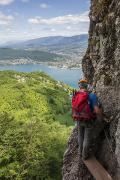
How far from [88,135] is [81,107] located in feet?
5.64

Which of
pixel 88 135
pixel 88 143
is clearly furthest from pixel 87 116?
pixel 88 143

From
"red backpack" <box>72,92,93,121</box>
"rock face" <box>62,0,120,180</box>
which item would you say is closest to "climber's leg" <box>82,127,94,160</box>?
"rock face" <box>62,0,120,180</box>

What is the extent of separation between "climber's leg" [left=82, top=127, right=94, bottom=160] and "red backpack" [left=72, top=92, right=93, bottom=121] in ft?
2.56

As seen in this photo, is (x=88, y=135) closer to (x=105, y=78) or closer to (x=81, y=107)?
(x=81, y=107)

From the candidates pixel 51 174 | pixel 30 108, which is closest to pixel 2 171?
pixel 51 174

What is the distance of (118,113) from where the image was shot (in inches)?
499

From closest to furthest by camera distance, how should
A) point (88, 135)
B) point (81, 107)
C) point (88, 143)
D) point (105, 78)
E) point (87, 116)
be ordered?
point (81, 107) < point (87, 116) < point (88, 135) < point (88, 143) < point (105, 78)

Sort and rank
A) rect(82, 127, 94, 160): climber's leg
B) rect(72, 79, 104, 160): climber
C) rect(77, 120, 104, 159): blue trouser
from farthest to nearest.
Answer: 1. rect(82, 127, 94, 160): climber's leg
2. rect(77, 120, 104, 159): blue trouser
3. rect(72, 79, 104, 160): climber

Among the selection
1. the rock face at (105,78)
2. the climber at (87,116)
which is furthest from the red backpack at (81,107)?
the rock face at (105,78)

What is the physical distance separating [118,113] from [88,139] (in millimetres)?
2085

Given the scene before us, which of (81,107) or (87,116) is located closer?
(81,107)

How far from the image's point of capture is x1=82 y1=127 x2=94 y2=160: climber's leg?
45.9ft

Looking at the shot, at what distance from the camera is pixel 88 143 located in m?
14.3

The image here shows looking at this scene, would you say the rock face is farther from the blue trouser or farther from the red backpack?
the red backpack
